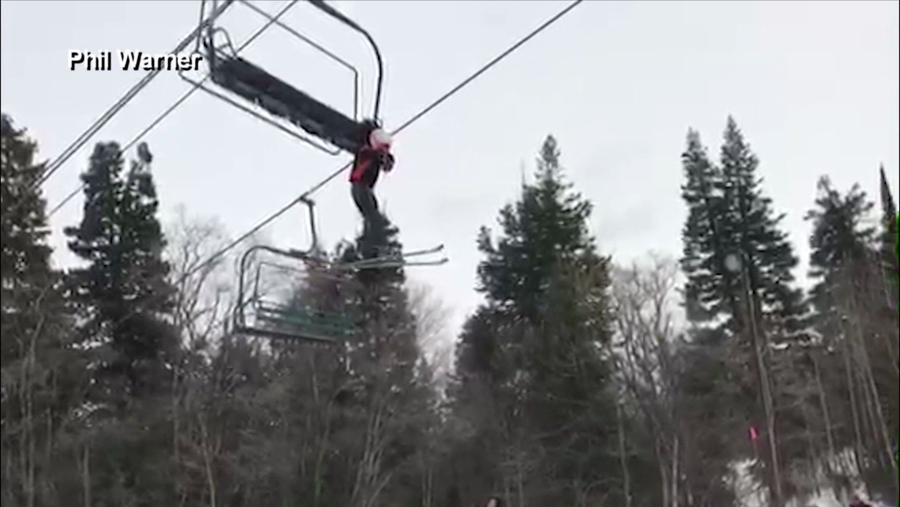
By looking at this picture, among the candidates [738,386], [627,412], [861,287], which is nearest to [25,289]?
[627,412]

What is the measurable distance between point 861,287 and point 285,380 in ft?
43.7

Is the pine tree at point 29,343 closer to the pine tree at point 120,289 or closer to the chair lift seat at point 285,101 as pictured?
the pine tree at point 120,289

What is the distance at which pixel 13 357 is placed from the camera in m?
13.7

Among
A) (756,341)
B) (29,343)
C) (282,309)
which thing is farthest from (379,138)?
(756,341)

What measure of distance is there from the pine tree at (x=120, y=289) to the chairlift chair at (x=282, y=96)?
51.9 feet

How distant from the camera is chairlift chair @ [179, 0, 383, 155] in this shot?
462 centimetres

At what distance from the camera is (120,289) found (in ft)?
69.2

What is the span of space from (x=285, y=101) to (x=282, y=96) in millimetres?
30

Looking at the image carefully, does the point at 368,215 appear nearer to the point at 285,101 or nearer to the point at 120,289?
the point at 285,101

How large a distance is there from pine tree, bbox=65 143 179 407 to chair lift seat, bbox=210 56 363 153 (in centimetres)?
1583

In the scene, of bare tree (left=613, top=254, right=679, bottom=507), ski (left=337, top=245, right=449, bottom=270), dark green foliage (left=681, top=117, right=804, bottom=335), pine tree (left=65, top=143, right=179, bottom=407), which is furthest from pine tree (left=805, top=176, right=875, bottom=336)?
ski (left=337, top=245, right=449, bottom=270)

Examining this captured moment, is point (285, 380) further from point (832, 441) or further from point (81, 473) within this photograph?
point (832, 441)

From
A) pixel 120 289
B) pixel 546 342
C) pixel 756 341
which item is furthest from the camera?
pixel 546 342

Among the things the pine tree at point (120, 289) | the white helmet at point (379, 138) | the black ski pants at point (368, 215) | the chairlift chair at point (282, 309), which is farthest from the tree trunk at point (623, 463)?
the white helmet at point (379, 138)
